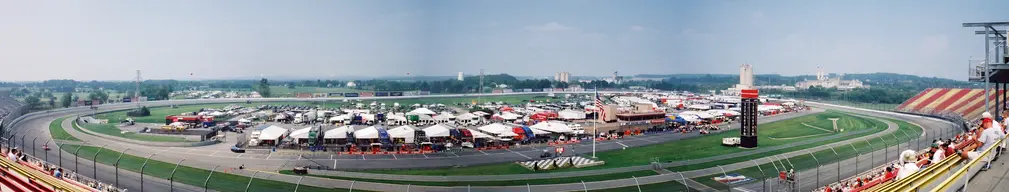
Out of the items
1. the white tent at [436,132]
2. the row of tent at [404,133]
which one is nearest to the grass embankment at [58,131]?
the row of tent at [404,133]

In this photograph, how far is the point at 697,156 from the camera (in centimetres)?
1230

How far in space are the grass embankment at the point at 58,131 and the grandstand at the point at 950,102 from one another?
25956 millimetres

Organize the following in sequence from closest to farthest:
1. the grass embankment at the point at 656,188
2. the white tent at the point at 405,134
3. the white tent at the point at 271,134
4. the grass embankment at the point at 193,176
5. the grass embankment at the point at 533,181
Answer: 1. the grass embankment at the point at 656,188
2. the grass embankment at the point at 193,176
3. the grass embankment at the point at 533,181
4. the white tent at the point at 271,134
5. the white tent at the point at 405,134

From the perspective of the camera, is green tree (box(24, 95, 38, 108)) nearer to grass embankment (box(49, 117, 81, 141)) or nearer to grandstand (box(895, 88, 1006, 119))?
grass embankment (box(49, 117, 81, 141))

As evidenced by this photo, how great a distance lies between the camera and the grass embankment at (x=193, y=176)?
8.70 meters

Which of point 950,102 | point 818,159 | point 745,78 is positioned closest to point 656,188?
point 818,159

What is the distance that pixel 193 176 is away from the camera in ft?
31.5

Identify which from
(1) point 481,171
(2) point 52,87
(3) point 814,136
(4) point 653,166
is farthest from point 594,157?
(2) point 52,87

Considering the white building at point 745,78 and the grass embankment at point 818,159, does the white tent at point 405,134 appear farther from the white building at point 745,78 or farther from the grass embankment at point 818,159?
the white building at point 745,78

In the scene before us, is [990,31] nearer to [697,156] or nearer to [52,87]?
[697,156]

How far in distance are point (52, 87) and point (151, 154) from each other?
30.2 meters

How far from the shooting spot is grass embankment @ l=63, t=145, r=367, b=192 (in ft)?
28.6

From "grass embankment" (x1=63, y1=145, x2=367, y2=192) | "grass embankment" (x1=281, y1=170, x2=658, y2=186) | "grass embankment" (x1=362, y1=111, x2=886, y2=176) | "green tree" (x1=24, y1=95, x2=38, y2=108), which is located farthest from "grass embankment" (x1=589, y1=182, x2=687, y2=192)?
"green tree" (x1=24, y1=95, x2=38, y2=108)

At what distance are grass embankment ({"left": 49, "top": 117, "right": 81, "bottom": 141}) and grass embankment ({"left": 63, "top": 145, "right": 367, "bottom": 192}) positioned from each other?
332cm
